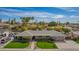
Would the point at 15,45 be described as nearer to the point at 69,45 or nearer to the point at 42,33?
the point at 42,33

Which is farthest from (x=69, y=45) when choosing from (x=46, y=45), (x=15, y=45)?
(x=15, y=45)

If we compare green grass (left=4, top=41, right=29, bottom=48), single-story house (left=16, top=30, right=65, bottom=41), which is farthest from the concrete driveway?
green grass (left=4, top=41, right=29, bottom=48)

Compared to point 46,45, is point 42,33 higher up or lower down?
higher up

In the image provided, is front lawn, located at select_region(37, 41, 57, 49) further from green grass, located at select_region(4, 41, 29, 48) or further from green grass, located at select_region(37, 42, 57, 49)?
green grass, located at select_region(4, 41, 29, 48)

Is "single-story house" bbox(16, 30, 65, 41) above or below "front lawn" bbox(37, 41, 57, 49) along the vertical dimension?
above

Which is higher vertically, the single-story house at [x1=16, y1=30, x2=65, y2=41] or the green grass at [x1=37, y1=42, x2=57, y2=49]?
the single-story house at [x1=16, y1=30, x2=65, y2=41]

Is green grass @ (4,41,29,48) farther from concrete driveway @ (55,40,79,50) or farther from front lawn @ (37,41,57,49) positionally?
concrete driveway @ (55,40,79,50)

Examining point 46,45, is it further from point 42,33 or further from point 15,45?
point 15,45

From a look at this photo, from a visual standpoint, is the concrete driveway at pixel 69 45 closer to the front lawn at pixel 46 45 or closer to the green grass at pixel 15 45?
the front lawn at pixel 46 45
